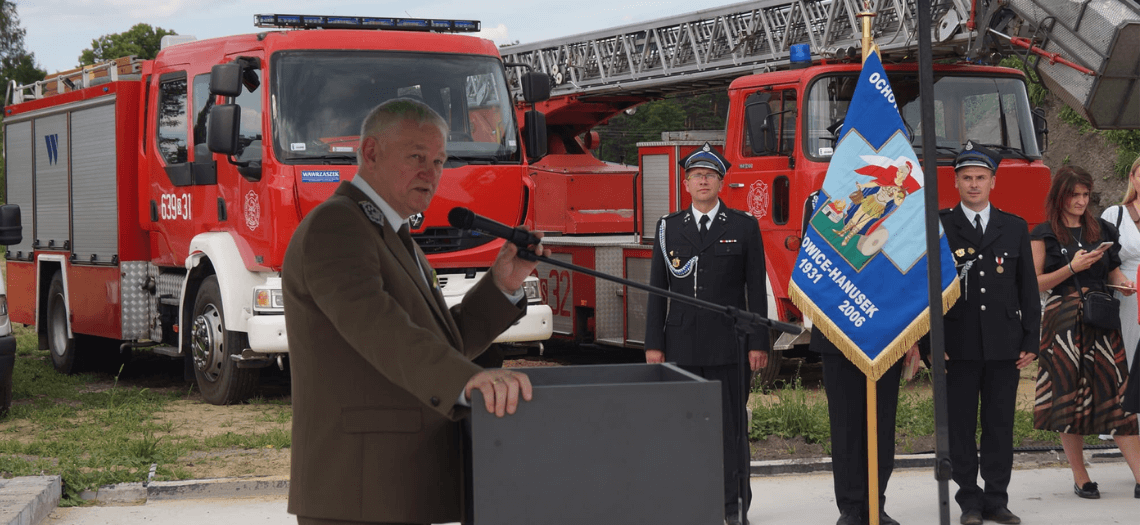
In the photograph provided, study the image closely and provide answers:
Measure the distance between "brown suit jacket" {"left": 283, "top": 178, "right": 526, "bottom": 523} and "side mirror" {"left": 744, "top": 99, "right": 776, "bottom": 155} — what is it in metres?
7.03

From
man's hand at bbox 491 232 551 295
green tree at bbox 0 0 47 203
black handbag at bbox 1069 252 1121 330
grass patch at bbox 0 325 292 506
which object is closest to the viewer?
man's hand at bbox 491 232 551 295

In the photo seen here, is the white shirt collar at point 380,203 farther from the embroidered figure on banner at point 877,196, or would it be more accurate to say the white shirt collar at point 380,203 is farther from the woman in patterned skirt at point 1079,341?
the woman in patterned skirt at point 1079,341

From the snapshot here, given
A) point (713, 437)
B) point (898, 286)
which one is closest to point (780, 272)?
point (898, 286)

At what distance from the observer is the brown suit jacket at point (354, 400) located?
2.75 metres

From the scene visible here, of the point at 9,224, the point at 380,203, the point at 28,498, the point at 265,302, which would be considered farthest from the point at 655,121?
the point at 380,203

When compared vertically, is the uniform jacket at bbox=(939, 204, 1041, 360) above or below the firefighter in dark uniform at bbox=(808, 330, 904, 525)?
above

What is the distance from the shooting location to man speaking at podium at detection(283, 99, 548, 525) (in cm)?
266

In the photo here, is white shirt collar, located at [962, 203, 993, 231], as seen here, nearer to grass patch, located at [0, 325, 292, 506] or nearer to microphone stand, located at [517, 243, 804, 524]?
microphone stand, located at [517, 243, 804, 524]

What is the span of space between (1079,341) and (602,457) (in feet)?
15.8

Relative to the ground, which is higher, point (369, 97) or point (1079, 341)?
point (369, 97)

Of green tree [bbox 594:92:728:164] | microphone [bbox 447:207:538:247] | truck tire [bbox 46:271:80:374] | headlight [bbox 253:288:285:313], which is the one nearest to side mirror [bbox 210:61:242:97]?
headlight [bbox 253:288:285:313]

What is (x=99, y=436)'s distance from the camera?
8.30 metres

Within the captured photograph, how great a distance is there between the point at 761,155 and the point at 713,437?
24.0 feet

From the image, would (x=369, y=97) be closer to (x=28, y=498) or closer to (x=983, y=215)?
(x=28, y=498)
